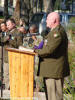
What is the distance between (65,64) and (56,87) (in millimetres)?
366

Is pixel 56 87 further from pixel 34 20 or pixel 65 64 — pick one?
pixel 34 20

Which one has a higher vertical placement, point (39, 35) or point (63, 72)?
point (39, 35)

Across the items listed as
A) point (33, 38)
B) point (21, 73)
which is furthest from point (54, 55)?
point (33, 38)

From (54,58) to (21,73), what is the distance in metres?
0.58

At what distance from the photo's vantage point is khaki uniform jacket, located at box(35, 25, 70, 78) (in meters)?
5.60

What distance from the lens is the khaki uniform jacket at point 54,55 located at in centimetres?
560

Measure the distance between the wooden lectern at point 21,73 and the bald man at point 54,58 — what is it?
0.59 feet

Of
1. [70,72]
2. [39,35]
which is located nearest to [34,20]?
[39,35]

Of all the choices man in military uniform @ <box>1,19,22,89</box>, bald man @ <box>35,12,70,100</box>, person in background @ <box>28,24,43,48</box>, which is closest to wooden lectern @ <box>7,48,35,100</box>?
bald man @ <box>35,12,70,100</box>

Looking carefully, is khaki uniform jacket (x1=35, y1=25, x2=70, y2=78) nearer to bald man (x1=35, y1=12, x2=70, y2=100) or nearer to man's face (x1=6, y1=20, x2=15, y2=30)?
bald man (x1=35, y1=12, x2=70, y2=100)

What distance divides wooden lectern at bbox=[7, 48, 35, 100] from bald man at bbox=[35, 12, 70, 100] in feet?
0.59

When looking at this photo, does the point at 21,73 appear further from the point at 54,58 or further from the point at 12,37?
the point at 12,37

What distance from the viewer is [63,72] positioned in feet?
19.1

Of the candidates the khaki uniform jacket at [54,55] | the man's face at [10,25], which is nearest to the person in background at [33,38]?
the man's face at [10,25]
